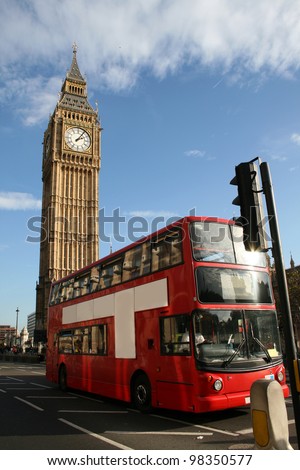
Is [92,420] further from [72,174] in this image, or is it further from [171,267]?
[72,174]

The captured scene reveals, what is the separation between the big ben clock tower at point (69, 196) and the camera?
2916 inches

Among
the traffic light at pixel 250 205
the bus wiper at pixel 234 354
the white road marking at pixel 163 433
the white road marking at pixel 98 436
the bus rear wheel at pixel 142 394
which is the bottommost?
the white road marking at pixel 163 433

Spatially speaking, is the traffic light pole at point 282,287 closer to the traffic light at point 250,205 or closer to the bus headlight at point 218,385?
the traffic light at point 250,205

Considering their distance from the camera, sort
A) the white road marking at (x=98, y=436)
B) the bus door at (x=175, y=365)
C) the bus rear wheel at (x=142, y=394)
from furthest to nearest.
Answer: the bus rear wheel at (x=142, y=394) < the bus door at (x=175, y=365) < the white road marking at (x=98, y=436)

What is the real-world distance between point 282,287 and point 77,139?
76933mm

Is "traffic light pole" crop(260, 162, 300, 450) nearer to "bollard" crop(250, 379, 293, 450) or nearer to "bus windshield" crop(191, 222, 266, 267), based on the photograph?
"bollard" crop(250, 379, 293, 450)

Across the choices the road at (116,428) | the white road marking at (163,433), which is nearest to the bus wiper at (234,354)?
the road at (116,428)

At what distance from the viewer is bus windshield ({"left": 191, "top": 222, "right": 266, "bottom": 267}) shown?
28.7 feet

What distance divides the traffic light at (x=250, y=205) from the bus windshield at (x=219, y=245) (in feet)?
10.3

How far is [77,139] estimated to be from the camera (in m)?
77.5

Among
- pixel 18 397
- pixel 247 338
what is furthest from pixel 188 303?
pixel 18 397

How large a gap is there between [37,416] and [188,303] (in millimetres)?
4600

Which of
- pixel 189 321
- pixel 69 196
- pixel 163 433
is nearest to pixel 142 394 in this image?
pixel 163 433

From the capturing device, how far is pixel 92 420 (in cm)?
884
